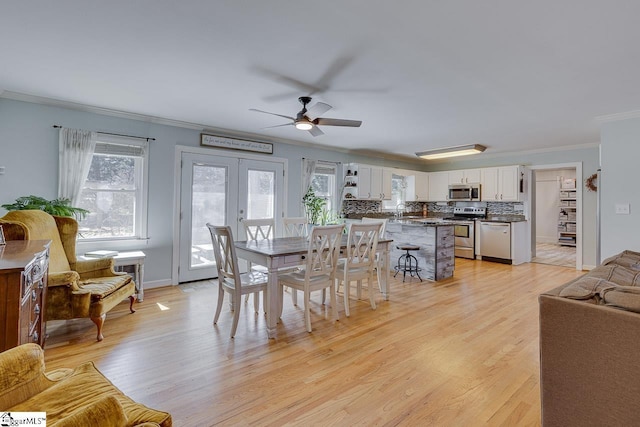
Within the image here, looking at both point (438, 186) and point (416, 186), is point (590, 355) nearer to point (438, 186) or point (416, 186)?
point (416, 186)

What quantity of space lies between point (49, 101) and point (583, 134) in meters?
7.65

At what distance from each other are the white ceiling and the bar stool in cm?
203

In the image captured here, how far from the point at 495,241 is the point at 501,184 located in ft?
4.17

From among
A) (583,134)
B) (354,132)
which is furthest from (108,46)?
(583,134)

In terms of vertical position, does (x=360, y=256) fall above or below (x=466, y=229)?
below

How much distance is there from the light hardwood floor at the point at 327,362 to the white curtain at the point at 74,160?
154cm

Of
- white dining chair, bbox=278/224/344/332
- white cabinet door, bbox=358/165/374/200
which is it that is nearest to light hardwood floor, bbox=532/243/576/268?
white cabinet door, bbox=358/165/374/200

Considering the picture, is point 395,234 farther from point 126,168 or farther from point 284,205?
point 126,168

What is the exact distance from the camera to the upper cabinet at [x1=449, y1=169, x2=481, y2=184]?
280 inches

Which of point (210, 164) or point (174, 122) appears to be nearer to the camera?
point (174, 122)

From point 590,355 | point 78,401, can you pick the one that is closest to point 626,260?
point 590,355

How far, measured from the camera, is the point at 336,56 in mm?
2473

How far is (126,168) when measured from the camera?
4.20 m
